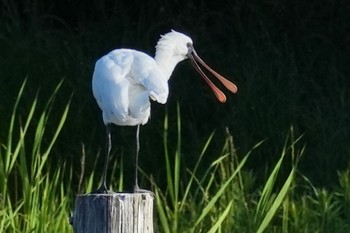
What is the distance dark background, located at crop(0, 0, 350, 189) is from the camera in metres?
6.43

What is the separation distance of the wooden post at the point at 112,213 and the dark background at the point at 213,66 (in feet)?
10.4

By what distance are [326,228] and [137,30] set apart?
2895 millimetres

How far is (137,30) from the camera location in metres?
7.57

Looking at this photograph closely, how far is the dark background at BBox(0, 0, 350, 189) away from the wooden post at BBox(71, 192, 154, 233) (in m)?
3.16

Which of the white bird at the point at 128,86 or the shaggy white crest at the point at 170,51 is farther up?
the shaggy white crest at the point at 170,51

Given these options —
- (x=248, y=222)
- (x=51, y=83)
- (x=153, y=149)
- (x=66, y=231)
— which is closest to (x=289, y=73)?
(x=153, y=149)

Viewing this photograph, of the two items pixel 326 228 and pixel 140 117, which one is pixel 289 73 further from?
pixel 140 117

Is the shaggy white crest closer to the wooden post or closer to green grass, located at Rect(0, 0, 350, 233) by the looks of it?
the wooden post

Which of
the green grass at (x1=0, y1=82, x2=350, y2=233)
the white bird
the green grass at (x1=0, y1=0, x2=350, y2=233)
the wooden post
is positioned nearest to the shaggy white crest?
the white bird

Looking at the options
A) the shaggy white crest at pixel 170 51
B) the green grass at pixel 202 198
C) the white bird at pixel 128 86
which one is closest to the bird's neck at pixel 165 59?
the shaggy white crest at pixel 170 51

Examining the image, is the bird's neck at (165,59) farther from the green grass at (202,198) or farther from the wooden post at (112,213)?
the green grass at (202,198)

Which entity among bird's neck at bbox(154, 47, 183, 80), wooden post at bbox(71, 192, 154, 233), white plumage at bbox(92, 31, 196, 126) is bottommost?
wooden post at bbox(71, 192, 154, 233)

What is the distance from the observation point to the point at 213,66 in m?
7.12

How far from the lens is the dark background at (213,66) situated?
6.43 meters
